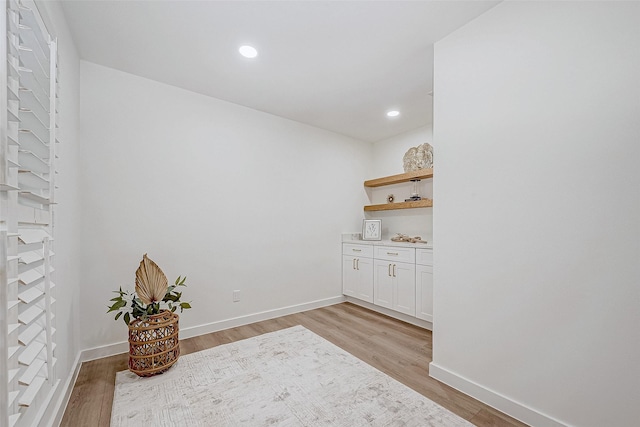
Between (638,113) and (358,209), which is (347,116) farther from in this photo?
(638,113)

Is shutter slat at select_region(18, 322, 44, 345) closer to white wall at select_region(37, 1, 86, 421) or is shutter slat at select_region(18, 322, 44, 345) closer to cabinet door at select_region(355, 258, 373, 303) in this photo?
white wall at select_region(37, 1, 86, 421)

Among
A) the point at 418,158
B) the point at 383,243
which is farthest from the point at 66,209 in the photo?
the point at 418,158

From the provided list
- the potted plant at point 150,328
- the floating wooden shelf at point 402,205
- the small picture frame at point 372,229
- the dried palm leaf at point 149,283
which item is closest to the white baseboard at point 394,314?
the small picture frame at point 372,229

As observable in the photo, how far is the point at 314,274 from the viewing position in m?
3.90

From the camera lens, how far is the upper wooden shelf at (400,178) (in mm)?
3535

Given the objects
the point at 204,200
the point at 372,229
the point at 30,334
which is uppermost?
the point at 204,200

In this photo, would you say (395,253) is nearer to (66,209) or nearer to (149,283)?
(149,283)

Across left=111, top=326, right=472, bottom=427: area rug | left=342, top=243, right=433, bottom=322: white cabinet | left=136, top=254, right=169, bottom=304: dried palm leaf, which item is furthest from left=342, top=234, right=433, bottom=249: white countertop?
left=136, top=254, right=169, bottom=304: dried palm leaf

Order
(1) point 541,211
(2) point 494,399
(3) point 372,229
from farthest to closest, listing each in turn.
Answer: (3) point 372,229, (2) point 494,399, (1) point 541,211

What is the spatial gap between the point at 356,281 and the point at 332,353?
1.53m

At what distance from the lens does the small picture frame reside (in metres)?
4.19

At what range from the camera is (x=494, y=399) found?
5.87 feet

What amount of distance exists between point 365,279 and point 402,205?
44.4 inches

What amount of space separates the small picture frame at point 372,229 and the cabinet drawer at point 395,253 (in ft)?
1.71
